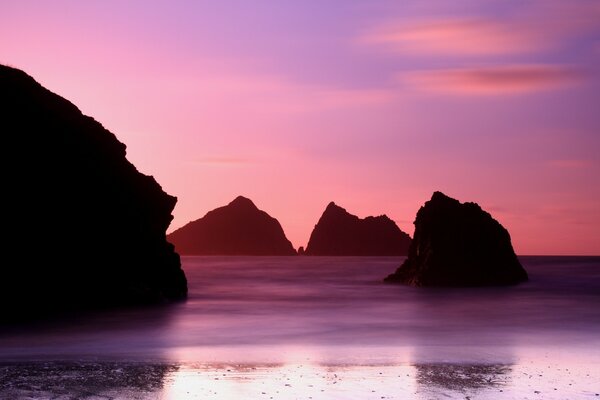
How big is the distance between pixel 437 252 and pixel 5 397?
2500 inches

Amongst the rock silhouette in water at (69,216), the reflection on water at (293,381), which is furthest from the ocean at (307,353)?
the rock silhouette in water at (69,216)

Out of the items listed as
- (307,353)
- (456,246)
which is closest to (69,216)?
(307,353)

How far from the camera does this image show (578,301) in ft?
192

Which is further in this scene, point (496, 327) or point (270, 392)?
point (496, 327)

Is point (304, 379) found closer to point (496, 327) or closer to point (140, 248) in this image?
point (496, 327)

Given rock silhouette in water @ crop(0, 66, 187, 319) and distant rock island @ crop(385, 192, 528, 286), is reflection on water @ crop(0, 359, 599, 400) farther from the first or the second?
distant rock island @ crop(385, 192, 528, 286)

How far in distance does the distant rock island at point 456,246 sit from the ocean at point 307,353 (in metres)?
24.4

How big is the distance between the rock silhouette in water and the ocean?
333cm

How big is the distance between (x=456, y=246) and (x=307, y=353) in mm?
51780

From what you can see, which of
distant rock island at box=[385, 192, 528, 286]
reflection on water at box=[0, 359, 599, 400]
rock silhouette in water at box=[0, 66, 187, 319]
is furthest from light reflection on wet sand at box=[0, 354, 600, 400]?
distant rock island at box=[385, 192, 528, 286]

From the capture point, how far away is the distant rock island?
242 feet

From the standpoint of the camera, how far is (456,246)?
74.0 meters

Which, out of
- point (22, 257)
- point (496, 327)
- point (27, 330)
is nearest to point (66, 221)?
point (22, 257)

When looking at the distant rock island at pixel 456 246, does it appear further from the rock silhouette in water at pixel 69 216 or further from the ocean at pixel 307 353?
the rock silhouette in water at pixel 69 216
